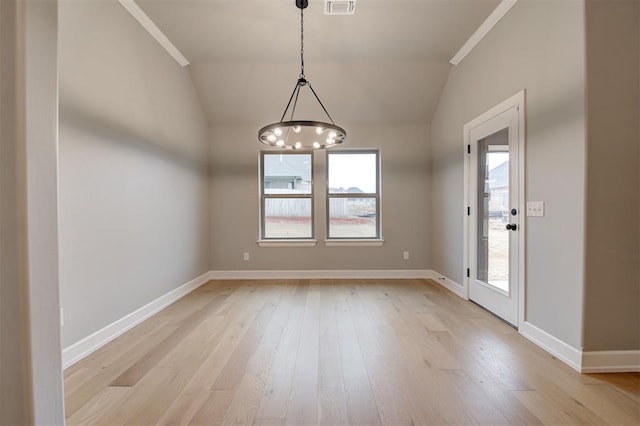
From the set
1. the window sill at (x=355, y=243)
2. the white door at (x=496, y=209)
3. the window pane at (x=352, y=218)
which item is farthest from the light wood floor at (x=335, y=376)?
the window pane at (x=352, y=218)

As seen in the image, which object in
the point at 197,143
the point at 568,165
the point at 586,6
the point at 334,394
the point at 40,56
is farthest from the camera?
the point at 197,143

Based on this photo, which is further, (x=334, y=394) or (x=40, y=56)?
(x=334, y=394)

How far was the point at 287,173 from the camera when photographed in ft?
16.0

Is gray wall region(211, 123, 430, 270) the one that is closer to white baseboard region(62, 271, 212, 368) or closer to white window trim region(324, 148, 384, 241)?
white window trim region(324, 148, 384, 241)

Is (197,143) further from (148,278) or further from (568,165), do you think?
(568,165)

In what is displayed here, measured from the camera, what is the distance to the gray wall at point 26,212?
989mm

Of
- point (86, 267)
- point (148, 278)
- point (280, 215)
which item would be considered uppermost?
point (280, 215)

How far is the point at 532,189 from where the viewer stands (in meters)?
2.43

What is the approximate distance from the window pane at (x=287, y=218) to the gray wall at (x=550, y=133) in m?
2.94

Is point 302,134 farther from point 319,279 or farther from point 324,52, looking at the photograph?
point 319,279

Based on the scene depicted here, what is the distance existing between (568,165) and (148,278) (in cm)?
392

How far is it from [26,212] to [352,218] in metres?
4.21

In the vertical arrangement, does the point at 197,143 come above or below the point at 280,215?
above

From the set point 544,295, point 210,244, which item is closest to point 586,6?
point 544,295
